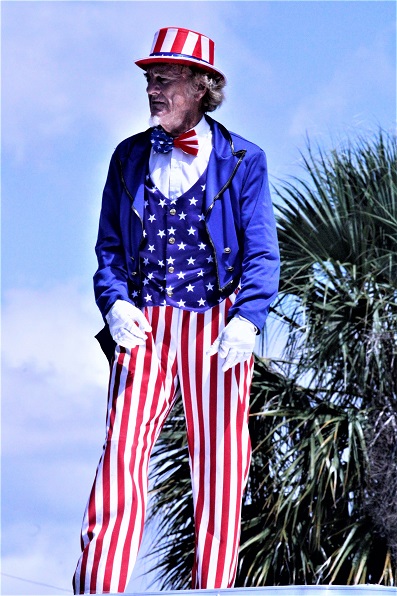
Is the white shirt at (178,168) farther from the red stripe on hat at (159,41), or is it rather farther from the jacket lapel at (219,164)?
the red stripe on hat at (159,41)

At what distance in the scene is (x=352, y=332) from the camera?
8.12 metres

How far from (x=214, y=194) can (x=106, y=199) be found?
378 mm

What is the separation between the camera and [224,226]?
11.6 ft

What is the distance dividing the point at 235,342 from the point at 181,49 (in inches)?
36.5

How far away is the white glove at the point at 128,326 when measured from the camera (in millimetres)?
3424

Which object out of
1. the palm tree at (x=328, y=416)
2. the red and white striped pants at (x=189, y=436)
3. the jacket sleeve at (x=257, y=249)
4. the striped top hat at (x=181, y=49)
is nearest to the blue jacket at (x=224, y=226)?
the jacket sleeve at (x=257, y=249)

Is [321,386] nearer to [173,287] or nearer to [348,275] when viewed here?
[348,275]

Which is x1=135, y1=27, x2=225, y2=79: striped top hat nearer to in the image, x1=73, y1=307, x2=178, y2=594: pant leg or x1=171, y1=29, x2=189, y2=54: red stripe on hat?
x1=171, y1=29, x2=189, y2=54: red stripe on hat

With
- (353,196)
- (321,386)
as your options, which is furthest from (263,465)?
(353,196)

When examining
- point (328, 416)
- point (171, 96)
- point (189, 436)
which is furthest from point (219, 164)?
point (328, 416)

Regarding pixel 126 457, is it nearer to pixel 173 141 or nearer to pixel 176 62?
pixel 173 141

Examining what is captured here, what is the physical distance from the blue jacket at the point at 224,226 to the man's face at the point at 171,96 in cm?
12

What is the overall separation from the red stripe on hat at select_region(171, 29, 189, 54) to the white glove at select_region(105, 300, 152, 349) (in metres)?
0.80

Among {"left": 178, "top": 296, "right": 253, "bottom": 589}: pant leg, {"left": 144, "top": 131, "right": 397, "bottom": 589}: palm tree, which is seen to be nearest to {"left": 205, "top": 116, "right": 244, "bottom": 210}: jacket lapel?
{"left": 178, "top": 296, "right": 253, "bottom": 589}: pant leg
